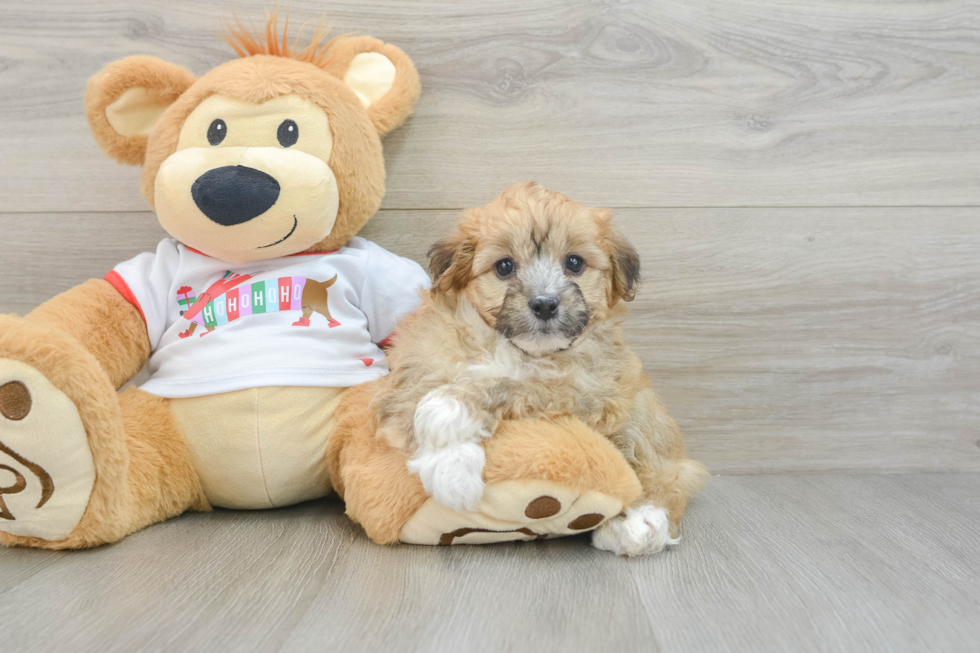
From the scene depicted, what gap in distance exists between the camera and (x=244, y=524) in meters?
1.29

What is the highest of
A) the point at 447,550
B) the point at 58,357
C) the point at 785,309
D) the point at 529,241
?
the point at 529,241

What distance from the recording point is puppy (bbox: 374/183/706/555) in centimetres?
106

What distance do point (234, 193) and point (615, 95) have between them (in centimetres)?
92

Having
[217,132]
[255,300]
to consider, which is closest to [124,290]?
[255,300]

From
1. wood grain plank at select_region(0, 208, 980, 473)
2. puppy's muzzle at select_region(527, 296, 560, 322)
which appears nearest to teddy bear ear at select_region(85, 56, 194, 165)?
wood grain plank at select_region(0, 208, 980, 473)

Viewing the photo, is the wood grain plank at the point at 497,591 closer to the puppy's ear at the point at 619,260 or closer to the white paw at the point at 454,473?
the white paw at the point at 454,473

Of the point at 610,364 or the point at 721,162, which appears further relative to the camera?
the point at 721,162

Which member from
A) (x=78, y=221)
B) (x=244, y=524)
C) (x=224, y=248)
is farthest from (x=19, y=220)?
(x=244, y=524)

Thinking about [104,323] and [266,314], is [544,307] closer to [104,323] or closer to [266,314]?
[266,314]

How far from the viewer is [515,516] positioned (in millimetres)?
1079

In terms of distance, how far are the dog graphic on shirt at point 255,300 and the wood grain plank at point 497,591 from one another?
1.31 feet

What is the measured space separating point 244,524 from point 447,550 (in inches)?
16.7

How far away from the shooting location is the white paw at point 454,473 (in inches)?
40.2

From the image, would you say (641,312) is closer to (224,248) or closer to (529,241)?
(529,241)
